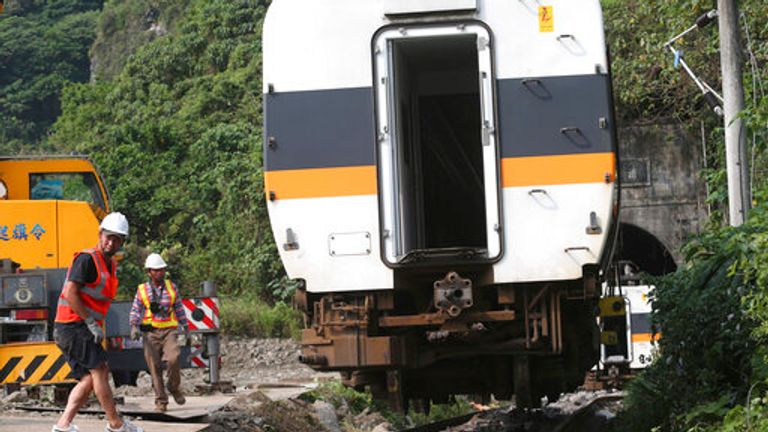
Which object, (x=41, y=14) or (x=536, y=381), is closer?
(x=536, y=381)

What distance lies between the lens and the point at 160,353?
512 inches

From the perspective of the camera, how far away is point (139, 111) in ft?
136

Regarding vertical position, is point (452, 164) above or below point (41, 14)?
below

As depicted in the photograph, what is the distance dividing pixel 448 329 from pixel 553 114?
1.80 metres

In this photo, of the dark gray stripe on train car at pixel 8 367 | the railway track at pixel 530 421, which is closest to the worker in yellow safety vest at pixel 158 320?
the dark gray stripe on train car at pixel 8 367

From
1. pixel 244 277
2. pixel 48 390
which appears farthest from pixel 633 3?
pixel 48 390

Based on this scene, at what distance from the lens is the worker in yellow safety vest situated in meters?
12.8

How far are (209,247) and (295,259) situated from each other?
24722 millimetres

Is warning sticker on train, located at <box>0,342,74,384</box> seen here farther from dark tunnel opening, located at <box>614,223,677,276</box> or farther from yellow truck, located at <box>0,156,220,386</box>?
dark tunnel opening, located at <box>614,223,677,276</box>

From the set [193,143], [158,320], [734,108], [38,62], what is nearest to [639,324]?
[734,108]

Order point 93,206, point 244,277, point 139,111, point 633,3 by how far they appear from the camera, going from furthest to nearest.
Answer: point 139,111, point 244,277, point 633,3, point 93,206

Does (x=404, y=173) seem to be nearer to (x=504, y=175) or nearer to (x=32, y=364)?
(x=504, y=175)

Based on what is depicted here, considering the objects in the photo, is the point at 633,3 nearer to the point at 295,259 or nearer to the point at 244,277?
the point at 244,277

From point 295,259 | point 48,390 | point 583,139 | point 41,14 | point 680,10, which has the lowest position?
point 48,390
